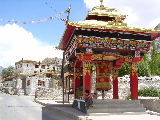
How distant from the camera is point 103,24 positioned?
43.3ft

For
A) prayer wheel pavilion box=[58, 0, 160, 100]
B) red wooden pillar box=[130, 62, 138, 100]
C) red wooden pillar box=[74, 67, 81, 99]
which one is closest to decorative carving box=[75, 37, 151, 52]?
prayer wheel pavilion box=[58, 0, 160, 100]

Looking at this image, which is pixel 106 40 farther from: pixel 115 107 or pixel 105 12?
pixel 115 107

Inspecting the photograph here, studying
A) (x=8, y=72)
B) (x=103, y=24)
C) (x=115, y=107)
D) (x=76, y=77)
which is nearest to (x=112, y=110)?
(x=115, y=107)

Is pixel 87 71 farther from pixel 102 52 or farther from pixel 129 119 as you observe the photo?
pixel 129 119

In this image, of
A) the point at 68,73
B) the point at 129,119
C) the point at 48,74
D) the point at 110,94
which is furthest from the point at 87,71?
the point at 48,74

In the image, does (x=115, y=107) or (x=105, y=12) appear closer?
(x=115, y=107)

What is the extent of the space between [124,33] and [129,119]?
18.5ft

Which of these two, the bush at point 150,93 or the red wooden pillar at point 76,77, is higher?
the red wooden pillar at point 76,77

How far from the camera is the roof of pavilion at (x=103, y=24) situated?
1220cm

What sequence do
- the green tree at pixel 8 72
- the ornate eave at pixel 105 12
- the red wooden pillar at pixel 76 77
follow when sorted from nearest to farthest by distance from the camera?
the ornate eave at pixel 105 12, the red wooden pillar at pixel 76 77, the green tree at pixel 8 72

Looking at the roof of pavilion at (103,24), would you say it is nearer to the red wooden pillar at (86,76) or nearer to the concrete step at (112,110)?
the red wooden pillar at (86,76)

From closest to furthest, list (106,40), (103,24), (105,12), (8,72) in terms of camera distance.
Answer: (106,40) → (103,24) → (105,12) → (8,72)

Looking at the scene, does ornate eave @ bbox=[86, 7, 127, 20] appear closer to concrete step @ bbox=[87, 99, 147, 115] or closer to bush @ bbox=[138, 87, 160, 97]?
concrete step @ bbox=[87, 99, 147, 115]

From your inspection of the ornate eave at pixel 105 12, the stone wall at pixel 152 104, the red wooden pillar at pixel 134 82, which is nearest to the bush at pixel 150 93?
the stone wall at pixel 152 104
